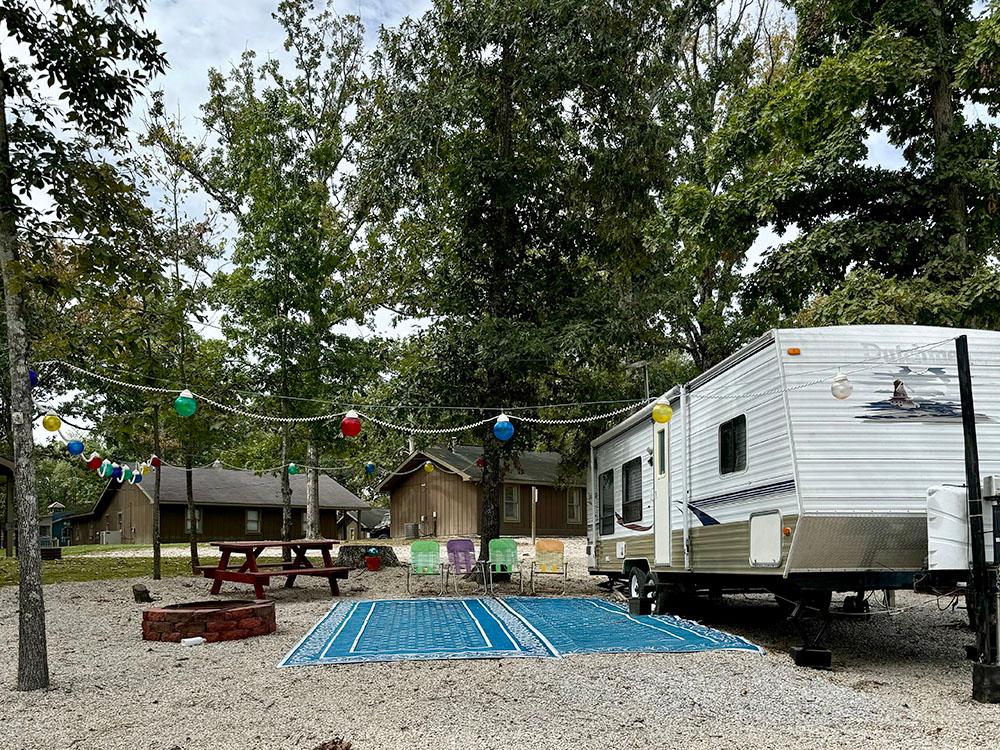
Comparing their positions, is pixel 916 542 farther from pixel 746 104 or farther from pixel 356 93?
pixel 356 93

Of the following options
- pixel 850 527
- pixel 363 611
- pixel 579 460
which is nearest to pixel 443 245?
pixel 579 460

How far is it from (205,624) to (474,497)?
26006 millimetres

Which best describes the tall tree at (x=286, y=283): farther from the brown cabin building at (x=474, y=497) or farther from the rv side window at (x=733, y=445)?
the brown cabin building at (x=474, y=497)

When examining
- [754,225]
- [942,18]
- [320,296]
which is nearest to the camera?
A: [942,18]

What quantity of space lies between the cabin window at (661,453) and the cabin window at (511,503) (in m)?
24.5

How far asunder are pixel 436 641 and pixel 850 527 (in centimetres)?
403

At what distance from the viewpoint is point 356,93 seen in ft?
88.0

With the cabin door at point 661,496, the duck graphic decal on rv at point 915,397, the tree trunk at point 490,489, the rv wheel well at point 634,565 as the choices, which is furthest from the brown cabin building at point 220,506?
the duck graphic decal on rv at point 915,397

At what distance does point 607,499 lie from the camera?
1317 cm

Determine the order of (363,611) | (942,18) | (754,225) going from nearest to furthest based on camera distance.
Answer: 1. (363,611)
2. (942,18)
3. (754,225)

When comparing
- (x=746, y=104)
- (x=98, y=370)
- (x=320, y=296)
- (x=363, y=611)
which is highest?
(x=746, y=104)

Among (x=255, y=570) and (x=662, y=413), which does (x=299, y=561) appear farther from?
(x=662, y=413)

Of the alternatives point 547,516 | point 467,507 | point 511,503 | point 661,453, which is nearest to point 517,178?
point 661,453

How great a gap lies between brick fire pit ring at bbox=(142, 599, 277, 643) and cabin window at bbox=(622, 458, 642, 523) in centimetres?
499
